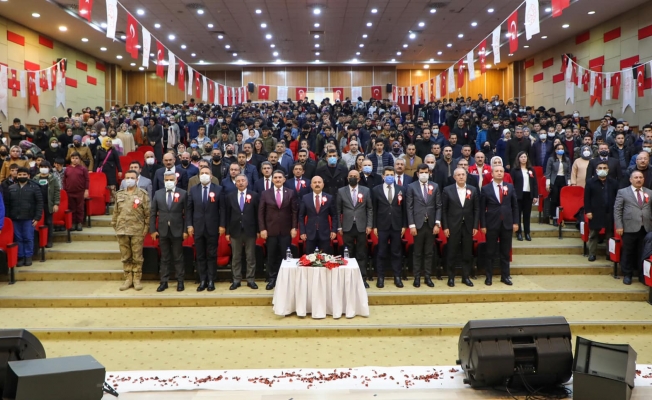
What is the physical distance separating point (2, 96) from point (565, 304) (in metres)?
14.1

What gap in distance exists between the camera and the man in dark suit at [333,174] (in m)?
7.98

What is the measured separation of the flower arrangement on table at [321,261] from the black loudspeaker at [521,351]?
242cm

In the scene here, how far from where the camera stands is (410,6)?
16828mm

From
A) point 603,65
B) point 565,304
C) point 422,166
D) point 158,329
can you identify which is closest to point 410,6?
point 603,65

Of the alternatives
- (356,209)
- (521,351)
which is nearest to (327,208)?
(356,209)

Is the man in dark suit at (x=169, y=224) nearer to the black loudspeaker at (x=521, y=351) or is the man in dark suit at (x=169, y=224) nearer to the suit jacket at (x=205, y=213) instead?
the suit jacket at (x=205, y=213)

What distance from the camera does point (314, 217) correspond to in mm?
6859

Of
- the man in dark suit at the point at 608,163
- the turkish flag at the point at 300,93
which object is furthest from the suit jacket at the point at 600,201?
the turkish flag at the point at 300,93

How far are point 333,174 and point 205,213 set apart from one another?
2.08 metres

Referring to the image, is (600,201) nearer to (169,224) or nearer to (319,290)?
(319,290)

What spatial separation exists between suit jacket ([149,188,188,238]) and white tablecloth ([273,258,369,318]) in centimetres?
171

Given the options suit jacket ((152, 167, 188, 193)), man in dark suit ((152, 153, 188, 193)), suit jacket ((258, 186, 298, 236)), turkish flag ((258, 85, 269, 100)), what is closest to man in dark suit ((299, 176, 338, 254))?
suit jacket ((258, 186, 298, 236))

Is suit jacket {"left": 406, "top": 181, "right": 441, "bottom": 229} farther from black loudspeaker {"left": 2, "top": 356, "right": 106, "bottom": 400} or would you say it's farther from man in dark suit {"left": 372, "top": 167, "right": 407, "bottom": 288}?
black loudspeaker {"left": 2, "top": 356, "right": 106, "bottom": 400}

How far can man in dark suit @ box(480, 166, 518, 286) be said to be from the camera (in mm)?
7008
